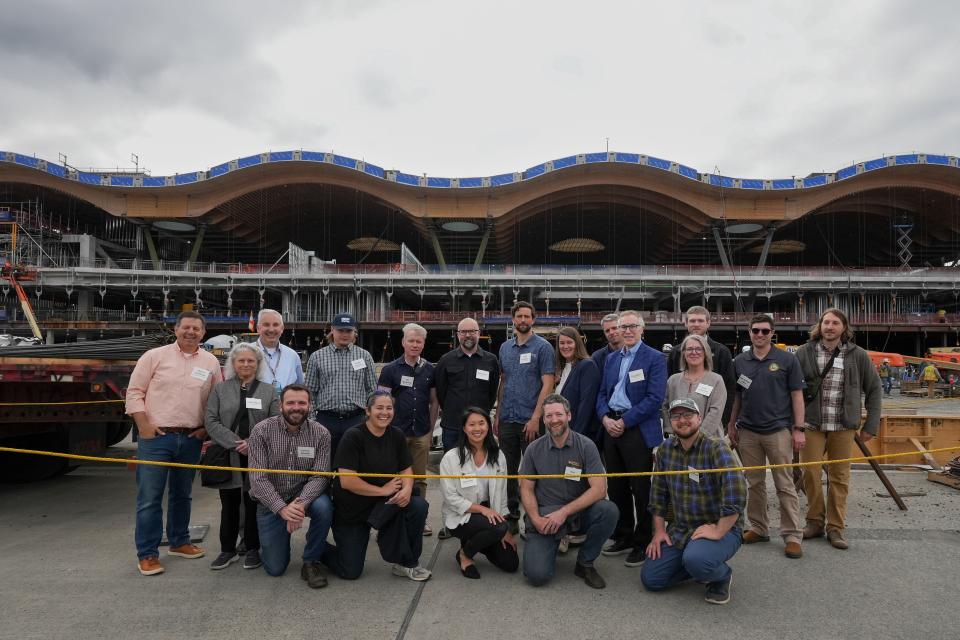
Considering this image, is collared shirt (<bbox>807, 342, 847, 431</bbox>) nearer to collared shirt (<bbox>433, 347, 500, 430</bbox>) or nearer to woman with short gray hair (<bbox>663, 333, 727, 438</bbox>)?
woman with short gray hair (<bbox>663, 333, 727, 438</bbox>)

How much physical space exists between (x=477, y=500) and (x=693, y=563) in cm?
161

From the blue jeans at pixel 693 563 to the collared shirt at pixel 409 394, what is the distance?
2.46 meters

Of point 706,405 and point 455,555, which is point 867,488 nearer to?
point 706,405

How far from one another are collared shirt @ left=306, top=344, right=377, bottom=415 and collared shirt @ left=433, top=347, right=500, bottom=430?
2.42 feet

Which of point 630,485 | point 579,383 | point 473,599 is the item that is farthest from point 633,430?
point 473,599

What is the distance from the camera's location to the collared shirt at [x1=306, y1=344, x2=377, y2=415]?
5031mm

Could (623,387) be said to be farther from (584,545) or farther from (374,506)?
(374,506)

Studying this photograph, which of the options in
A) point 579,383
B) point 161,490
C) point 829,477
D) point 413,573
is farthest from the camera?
point 579,383

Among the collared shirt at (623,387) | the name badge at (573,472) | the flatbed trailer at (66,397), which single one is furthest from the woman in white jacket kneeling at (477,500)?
the flatbed trailer at (66,397)

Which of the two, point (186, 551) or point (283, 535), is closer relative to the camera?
point (283, 535)

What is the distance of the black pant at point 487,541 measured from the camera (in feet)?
13.0

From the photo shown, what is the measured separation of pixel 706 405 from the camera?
4469mm

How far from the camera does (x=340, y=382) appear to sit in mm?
5062

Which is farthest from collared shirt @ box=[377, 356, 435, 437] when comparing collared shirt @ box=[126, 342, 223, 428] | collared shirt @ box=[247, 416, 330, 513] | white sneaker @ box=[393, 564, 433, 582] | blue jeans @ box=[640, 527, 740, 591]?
blue jeans @ box=[640, 527, 740, 591]
